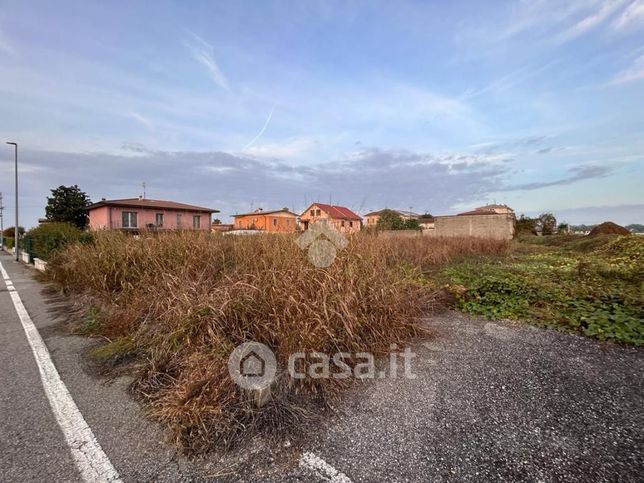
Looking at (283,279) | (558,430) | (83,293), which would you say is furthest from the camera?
(83,293)

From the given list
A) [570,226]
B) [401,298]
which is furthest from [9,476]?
[570,226]

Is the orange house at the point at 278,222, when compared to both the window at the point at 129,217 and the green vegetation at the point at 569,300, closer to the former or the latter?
the green vegetation at the point at 569,300

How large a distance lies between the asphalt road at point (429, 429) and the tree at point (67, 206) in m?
35.4

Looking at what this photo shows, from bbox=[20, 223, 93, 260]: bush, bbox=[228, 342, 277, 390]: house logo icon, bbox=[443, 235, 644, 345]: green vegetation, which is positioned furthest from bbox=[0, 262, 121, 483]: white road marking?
bbox=[20, 223, 93, 260]: bush

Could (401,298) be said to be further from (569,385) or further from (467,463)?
(467,463)

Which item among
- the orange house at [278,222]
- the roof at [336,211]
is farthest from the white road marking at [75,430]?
the roof at [336,211]

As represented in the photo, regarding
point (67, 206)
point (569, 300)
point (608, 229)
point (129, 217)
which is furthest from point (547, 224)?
point (67, 206)

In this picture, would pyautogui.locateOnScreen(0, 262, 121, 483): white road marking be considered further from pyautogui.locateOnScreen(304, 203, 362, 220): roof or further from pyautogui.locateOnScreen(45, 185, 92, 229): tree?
pyautogui.locateOnScreen(45, 185, 92, 229): tree

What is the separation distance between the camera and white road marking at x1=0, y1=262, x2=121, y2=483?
5.24 ft

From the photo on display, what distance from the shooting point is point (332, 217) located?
4.39 m

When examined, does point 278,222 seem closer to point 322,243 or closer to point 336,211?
point 336,211

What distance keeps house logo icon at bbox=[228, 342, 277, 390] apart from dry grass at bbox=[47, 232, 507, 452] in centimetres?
6

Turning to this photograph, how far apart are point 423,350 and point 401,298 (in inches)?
27.2

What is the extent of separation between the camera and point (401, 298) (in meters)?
3.57
